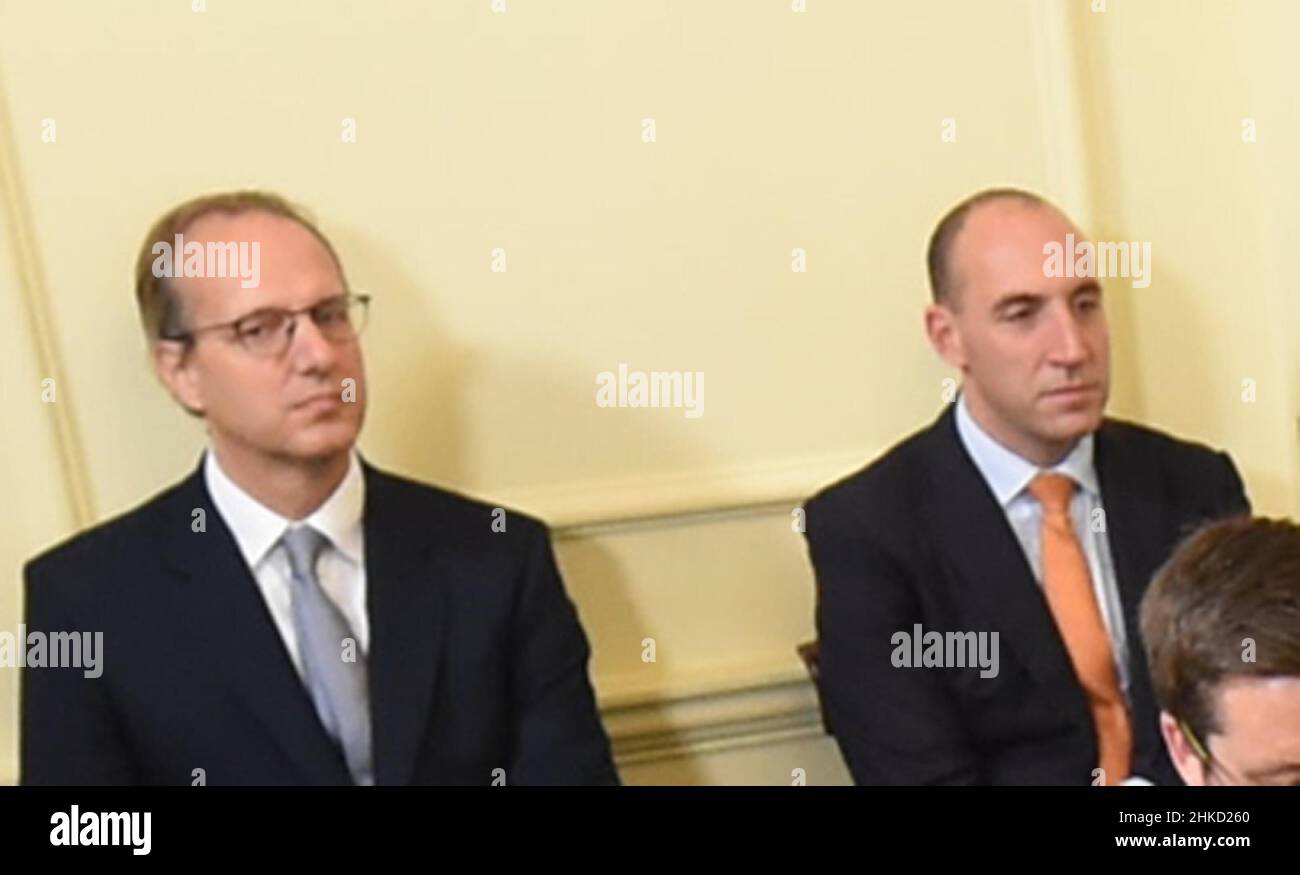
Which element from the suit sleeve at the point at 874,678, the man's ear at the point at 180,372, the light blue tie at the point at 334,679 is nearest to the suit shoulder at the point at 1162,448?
the suit sleeve at the point at 874,678

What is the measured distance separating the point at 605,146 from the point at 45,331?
22.7 inches

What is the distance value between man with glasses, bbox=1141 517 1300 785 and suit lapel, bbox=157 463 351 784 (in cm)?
75

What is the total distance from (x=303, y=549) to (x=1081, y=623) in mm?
736

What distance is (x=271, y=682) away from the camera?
181cm

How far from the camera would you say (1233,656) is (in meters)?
1.37

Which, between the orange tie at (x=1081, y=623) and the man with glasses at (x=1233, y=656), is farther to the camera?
the orange tie at (x=1081, y=623)

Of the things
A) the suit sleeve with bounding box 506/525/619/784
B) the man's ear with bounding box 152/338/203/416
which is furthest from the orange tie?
the man's ear with bounding box 152/338/203/416

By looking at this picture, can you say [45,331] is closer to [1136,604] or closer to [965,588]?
[965,588]

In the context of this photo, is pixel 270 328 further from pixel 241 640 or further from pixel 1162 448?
pixel 1162 448

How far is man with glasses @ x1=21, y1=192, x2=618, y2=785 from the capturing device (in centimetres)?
180

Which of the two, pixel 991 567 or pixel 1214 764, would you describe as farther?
pixel 991 567

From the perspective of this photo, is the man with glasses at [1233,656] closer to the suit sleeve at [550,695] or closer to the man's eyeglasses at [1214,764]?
the man's eyeglasses at [1214,764]

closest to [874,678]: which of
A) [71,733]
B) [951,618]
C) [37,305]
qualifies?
[951,618]

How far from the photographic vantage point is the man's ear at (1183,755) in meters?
1.38
